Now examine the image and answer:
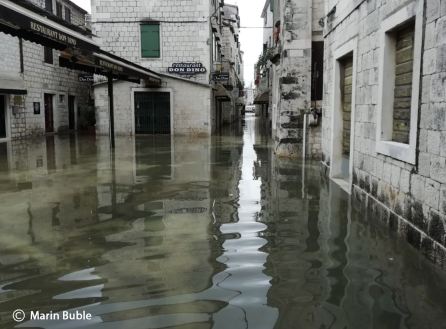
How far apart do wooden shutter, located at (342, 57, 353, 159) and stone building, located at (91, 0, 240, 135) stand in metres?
13.7

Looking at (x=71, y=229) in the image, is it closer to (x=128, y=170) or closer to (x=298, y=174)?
(x=128, y=170)

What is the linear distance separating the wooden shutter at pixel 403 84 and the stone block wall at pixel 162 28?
16.8 metres

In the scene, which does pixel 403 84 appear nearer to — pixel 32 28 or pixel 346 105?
pixel 346 105

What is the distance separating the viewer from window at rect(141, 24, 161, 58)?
21.2m

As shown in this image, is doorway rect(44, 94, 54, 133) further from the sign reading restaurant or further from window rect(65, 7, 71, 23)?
the sign reading restaurant

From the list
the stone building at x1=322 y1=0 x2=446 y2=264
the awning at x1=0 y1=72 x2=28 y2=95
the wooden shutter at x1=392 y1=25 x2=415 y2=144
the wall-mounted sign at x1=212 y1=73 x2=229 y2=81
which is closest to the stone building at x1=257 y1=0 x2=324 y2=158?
the stone building at x1=322 y1=0 x2=446 y2=264

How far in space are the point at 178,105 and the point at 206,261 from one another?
18.2 m

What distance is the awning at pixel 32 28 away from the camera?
697cm

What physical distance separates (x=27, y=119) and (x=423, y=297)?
1998 centimetres

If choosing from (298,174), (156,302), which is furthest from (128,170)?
(156,302)

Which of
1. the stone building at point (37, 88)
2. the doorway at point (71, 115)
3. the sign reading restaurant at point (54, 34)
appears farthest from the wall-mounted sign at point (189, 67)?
the sign reading restaurant at point (54, 34)

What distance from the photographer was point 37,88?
20688 millimetres

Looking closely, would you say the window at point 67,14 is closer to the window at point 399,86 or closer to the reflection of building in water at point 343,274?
the reflection of building in water at point 343,274

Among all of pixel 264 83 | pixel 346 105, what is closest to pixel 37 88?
pixel 346 105
